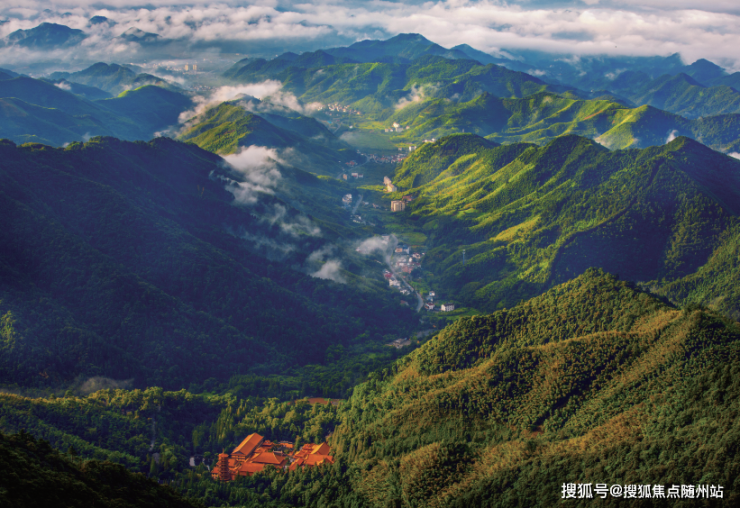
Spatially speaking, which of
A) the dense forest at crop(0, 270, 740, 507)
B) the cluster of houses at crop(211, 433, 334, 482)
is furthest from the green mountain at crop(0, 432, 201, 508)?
the cluster of houses at crop(211, 433, 334, 482)

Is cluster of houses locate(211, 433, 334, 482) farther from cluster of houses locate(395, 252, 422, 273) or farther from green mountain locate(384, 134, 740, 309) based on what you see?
cluster of houses locate(395, 252, 422, 273)

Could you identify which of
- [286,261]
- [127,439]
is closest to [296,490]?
[127,439]

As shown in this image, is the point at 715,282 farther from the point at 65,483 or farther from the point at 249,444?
the point at 65,483

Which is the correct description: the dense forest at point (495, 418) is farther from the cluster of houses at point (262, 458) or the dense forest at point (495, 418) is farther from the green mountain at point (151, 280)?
the green mountain at point (151, 280)

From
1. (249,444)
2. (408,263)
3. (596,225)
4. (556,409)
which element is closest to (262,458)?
(249,444)

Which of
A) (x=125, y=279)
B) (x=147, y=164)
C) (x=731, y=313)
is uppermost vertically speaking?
(x=147, y=164)

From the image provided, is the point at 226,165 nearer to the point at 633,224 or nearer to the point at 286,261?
the point at 286,261
